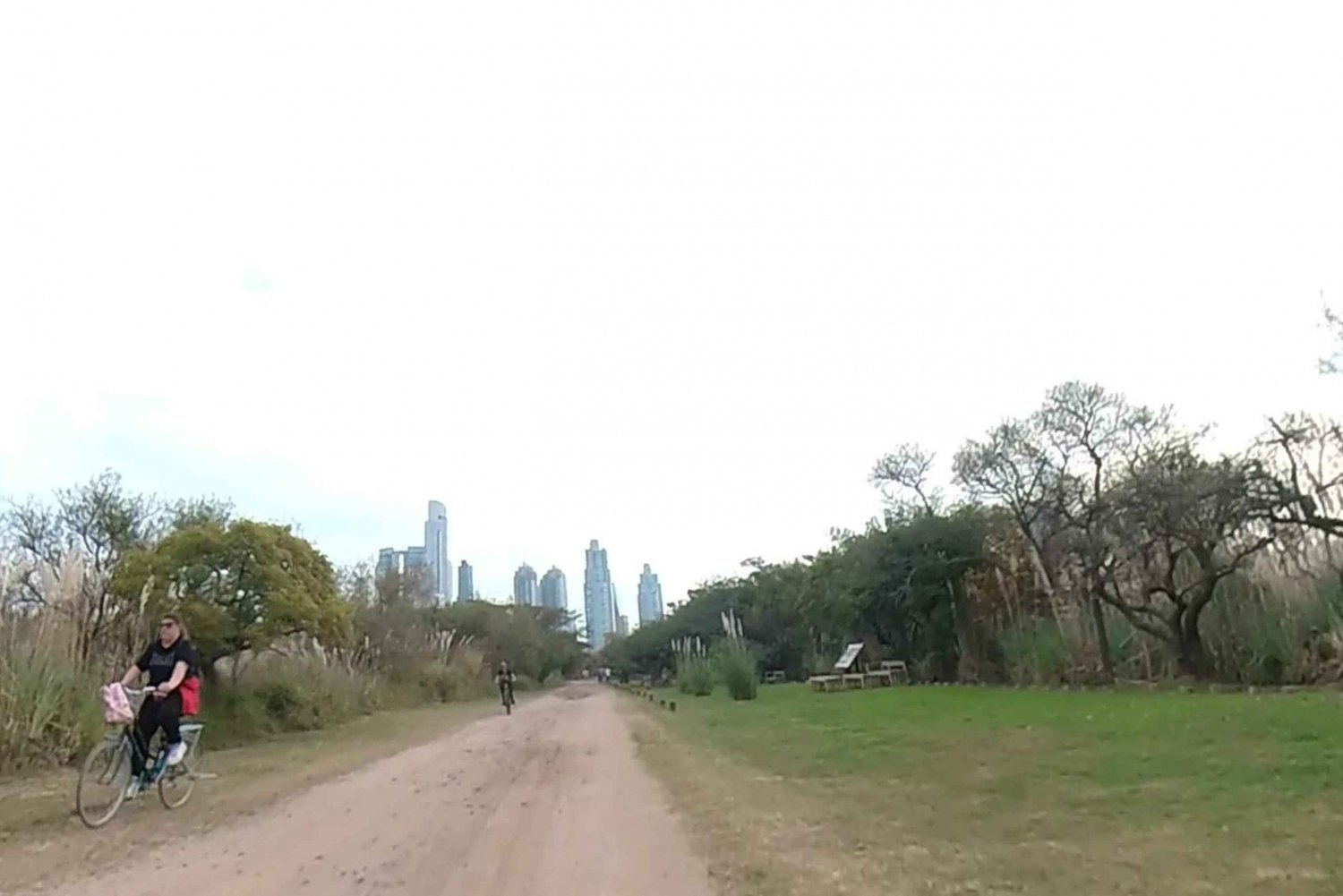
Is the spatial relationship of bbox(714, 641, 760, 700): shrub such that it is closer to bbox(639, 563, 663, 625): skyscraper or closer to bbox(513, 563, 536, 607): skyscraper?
bbox(513, 563, 536, 607): skyscraper

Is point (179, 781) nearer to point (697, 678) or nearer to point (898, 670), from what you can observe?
point (697, 678)

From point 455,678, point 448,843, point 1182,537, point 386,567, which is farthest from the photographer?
point 386,567

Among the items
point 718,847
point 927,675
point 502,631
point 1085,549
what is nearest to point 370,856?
point 718,847

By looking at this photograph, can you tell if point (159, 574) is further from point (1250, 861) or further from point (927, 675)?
point (927, 675)

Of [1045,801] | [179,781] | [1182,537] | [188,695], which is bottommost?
[1045,801]

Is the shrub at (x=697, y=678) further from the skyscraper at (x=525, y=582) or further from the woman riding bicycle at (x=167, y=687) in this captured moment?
the skyscraper at (x=525, y=582)

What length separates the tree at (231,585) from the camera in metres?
17.1

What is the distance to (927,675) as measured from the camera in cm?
2953

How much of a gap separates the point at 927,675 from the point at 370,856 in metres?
24.7

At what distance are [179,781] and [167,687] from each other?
101cm

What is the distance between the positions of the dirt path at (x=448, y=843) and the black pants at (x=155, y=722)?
1.15m

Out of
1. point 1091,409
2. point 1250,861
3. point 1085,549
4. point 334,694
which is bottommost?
point 1250,861

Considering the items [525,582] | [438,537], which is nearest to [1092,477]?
[438,537]

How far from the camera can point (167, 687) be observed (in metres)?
9.12
